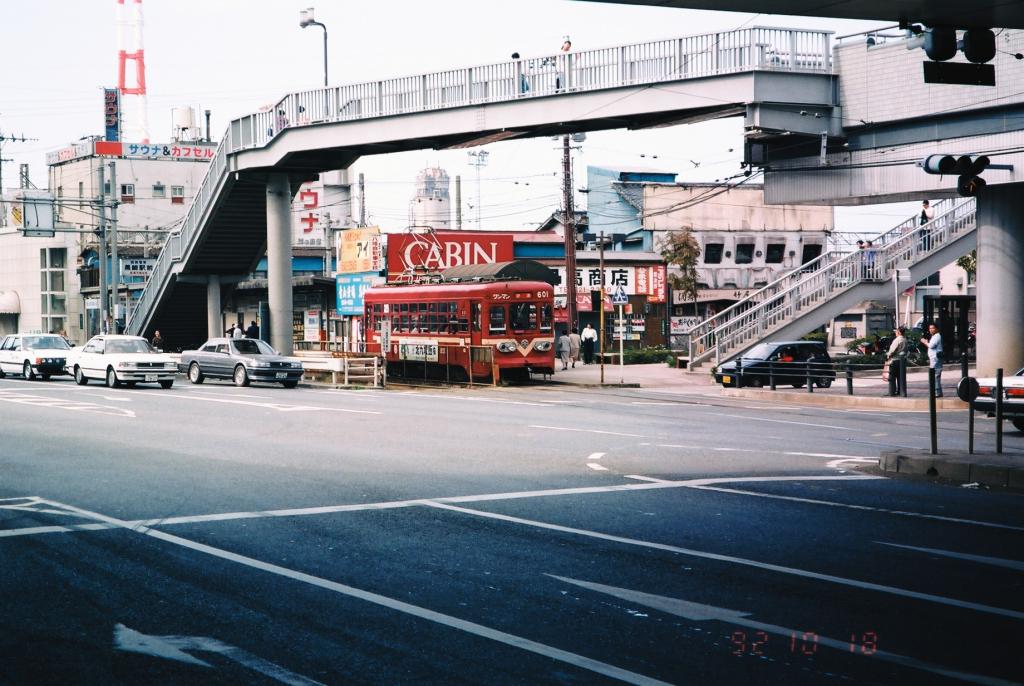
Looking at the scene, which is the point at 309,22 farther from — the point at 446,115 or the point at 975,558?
the point at 975,558

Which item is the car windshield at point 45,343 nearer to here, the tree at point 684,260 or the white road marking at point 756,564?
the white road marking at point 756,564

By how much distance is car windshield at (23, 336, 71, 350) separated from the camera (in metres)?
40.9

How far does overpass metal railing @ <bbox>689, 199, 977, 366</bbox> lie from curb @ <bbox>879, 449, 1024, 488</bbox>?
21.7 metres

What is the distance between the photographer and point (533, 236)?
64.8 meters

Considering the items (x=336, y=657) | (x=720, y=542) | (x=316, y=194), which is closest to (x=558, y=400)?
(x=720, y=542)

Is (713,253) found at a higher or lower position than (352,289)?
higher

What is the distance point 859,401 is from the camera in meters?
28.9

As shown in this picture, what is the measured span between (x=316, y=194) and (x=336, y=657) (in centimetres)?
8194

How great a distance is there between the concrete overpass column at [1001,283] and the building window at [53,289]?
222 ft

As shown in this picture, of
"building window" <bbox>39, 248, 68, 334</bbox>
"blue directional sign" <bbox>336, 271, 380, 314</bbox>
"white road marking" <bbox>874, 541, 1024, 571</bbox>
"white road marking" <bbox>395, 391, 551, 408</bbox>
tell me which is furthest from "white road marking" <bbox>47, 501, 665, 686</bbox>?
"building window" <bbox>39, 248, 68, 334</bbox>

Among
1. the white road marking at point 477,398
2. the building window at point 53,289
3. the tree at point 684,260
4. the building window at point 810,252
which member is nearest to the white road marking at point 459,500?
the white road marking at point 477,398

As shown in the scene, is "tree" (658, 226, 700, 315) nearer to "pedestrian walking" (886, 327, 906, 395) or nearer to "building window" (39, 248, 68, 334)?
"pedestrian walking" (886, 327, 906, 395)

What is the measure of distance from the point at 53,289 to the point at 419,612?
80.1 metres

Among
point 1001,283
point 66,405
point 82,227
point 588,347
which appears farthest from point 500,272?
point 82,227
